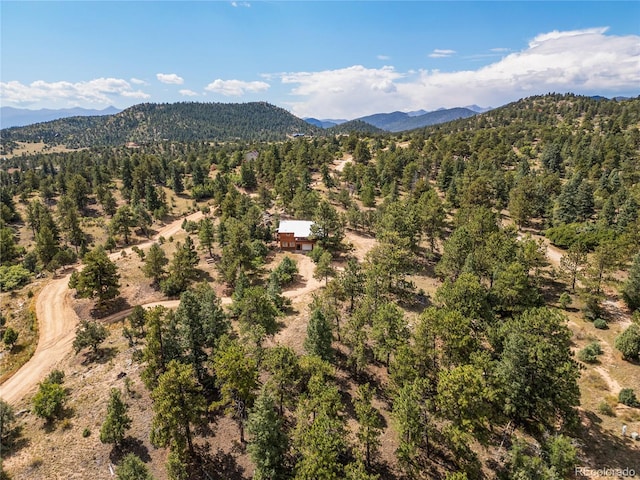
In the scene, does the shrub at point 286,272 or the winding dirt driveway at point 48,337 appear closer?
the winding dirt driveway at point 48,337

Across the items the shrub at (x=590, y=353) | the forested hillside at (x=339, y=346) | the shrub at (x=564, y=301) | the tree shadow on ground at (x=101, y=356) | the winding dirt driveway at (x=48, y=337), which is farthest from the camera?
the shrub at (x=564, y=301)

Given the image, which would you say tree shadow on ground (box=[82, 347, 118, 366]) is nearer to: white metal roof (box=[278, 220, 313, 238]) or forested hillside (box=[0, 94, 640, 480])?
forested hillside (box=[0, 94, 640, 480])

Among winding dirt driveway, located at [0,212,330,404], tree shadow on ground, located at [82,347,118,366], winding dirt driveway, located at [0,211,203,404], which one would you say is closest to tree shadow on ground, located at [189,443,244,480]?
tree shadow on ground, located at [82,347,118,366]

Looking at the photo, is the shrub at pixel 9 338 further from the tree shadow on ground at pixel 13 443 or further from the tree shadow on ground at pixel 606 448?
the tree shadow on ground at pixel 606 448

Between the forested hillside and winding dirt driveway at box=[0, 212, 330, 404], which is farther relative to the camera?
winding dirt driveway at box=[0, 212, 330, 404]

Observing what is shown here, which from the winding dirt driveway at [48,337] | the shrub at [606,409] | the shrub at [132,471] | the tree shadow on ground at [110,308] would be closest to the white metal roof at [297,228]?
the winding dirt driveway at [48,337]

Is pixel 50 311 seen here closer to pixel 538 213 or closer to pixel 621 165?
pixel 538 213

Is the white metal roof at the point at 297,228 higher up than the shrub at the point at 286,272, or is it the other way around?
the white metal roof at the point at 297,228

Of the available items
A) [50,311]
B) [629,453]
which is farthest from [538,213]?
[50,311]
